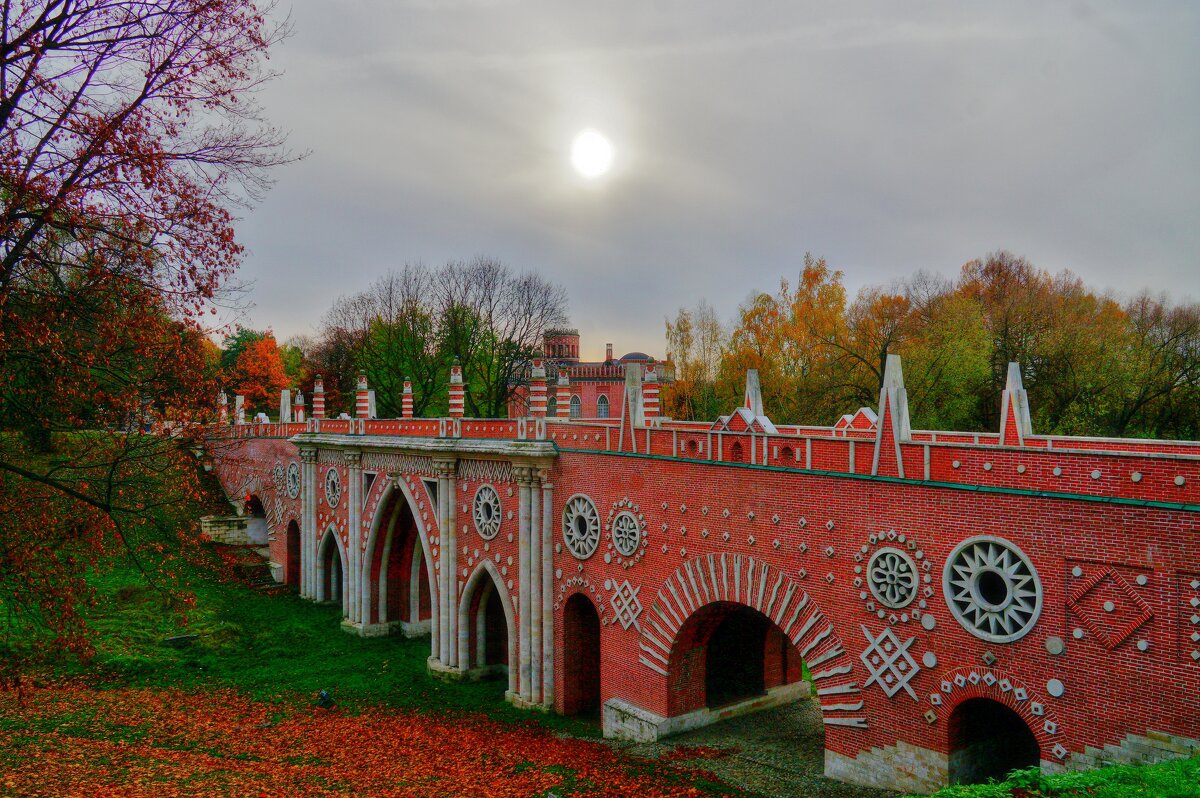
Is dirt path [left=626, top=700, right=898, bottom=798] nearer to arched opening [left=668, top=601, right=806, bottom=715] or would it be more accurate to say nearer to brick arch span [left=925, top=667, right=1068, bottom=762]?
arched opening [left=668, top=601, right=806, bottom=715]

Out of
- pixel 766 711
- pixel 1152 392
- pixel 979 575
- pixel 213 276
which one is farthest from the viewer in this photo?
pixel 1152 392

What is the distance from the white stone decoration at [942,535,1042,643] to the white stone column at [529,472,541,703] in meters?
9.26

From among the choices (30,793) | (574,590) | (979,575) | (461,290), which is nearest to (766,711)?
(574,590)

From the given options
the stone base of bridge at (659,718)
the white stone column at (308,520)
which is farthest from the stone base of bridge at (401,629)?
the stone base of bridge at (659,718)

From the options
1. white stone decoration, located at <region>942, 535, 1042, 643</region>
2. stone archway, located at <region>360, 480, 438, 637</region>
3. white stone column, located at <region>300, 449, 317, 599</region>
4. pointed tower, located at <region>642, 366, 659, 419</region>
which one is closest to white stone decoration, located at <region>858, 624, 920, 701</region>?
white stone decoration, located at <region>942, 535, 1042, 643</region>

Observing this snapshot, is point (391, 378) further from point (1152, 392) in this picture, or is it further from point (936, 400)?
point (1152, 392)

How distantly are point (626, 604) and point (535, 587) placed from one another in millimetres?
2909

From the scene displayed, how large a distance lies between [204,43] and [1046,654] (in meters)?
11.4

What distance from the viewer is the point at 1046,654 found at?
9.08 m

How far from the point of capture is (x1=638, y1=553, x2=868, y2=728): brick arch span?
37.3 feet

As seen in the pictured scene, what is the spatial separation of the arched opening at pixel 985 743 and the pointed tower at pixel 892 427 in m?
3.02

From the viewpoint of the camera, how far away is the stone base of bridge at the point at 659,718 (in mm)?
14438

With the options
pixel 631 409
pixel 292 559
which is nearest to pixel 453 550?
pixel 631 409

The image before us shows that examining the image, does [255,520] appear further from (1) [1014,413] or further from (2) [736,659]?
(1) [1014,413]
